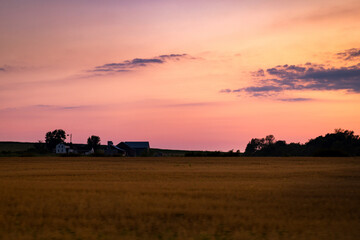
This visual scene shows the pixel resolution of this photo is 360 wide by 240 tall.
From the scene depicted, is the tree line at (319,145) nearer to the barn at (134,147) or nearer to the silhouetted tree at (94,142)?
the barn at (134,147)

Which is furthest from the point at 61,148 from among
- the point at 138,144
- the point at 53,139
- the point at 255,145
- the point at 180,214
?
the point at 180,214

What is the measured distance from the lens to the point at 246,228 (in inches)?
525

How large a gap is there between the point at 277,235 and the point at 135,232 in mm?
4142

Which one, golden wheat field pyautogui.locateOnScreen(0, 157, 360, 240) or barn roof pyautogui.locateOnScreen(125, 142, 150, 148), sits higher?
barn roof pyautogui.locateOnScreen(125, 142, 150, 148)

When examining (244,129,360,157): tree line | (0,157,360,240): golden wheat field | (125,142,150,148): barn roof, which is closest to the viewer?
(0,157,360,240): golden wheat field

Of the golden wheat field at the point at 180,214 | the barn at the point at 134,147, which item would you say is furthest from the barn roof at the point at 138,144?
the golden wheat field at the point at 180,214

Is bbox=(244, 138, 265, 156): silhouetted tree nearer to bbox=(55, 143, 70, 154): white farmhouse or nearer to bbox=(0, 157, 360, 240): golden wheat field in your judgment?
bbox=(55, 143, 70, 154): white farmhouse

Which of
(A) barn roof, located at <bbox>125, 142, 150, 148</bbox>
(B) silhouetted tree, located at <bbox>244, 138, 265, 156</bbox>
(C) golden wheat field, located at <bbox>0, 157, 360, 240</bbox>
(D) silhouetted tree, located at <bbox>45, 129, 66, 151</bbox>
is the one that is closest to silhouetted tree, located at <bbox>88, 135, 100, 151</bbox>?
(D) silhouetted tree, located at <bbox>45, 129, 66, 151</bbox>

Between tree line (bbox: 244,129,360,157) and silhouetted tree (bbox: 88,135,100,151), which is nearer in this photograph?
tree line (bbox: 244,129,360,157)

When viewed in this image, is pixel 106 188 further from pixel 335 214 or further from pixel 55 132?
pixel 55 132

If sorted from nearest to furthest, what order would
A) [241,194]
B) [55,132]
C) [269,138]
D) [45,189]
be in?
[241,194] → [45,189] → [269,138] → [55,132]

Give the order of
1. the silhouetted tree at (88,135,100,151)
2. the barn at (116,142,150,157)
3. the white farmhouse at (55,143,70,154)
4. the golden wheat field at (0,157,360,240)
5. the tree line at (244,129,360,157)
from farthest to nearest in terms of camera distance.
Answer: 1. the silhouetted tree at (88,135,100,151)
2. the white farmhouse at (55,143,70,154)
3. the barn at (116,142,150,157)
4. the tree line at (244,129,360,157)
5. the golden wheat field at (0,157,360,240)

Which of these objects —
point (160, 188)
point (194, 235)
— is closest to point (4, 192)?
point (160, 188)

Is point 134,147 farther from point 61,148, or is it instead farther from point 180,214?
point 180,214
